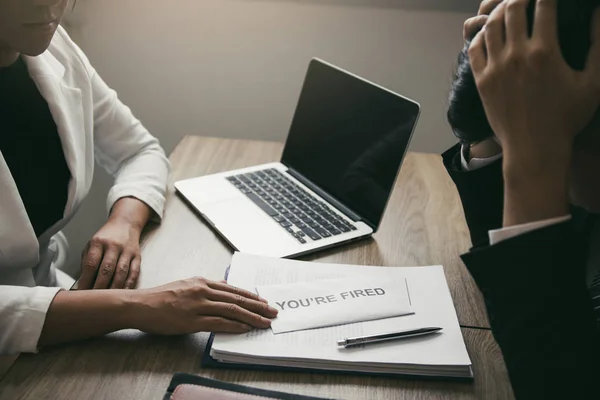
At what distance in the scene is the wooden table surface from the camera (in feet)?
2.33

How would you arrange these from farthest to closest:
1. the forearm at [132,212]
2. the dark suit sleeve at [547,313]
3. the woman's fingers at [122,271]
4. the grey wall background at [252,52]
A: the grey wall background at [252,52]
the forearm at [132,212]
the woman's fingers at [122,271]
the dark suit sleeve at [547,313]

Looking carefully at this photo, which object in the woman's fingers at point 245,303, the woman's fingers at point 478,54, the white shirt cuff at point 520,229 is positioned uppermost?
the woman's fingers at point 478,54

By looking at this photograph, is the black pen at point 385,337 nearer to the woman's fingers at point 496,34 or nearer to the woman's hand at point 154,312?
the woman's hand at point 154,312

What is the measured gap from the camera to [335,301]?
0.85 m

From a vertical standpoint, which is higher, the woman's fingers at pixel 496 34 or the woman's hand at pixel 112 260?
the woman's fingers at pixel 496 34

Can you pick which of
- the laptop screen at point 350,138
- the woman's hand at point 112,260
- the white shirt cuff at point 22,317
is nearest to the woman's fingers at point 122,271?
the woman's hand at point 112,260

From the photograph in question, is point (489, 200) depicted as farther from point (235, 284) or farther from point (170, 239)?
point (170, 239)

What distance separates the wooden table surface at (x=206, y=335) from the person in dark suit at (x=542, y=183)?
9cm

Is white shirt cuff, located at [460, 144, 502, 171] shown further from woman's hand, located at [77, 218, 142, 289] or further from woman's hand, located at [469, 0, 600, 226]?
woman's hand, located at [77, 218, 142, 289]

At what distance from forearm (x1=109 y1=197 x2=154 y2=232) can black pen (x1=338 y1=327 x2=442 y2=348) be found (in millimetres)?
440

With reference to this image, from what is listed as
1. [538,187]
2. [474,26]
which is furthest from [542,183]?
[474,26]

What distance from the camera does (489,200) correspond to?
0.97 meters

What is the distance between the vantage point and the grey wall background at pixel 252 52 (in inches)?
62.9

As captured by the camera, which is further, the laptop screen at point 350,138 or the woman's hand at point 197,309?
the laptop screen at point 350,138
